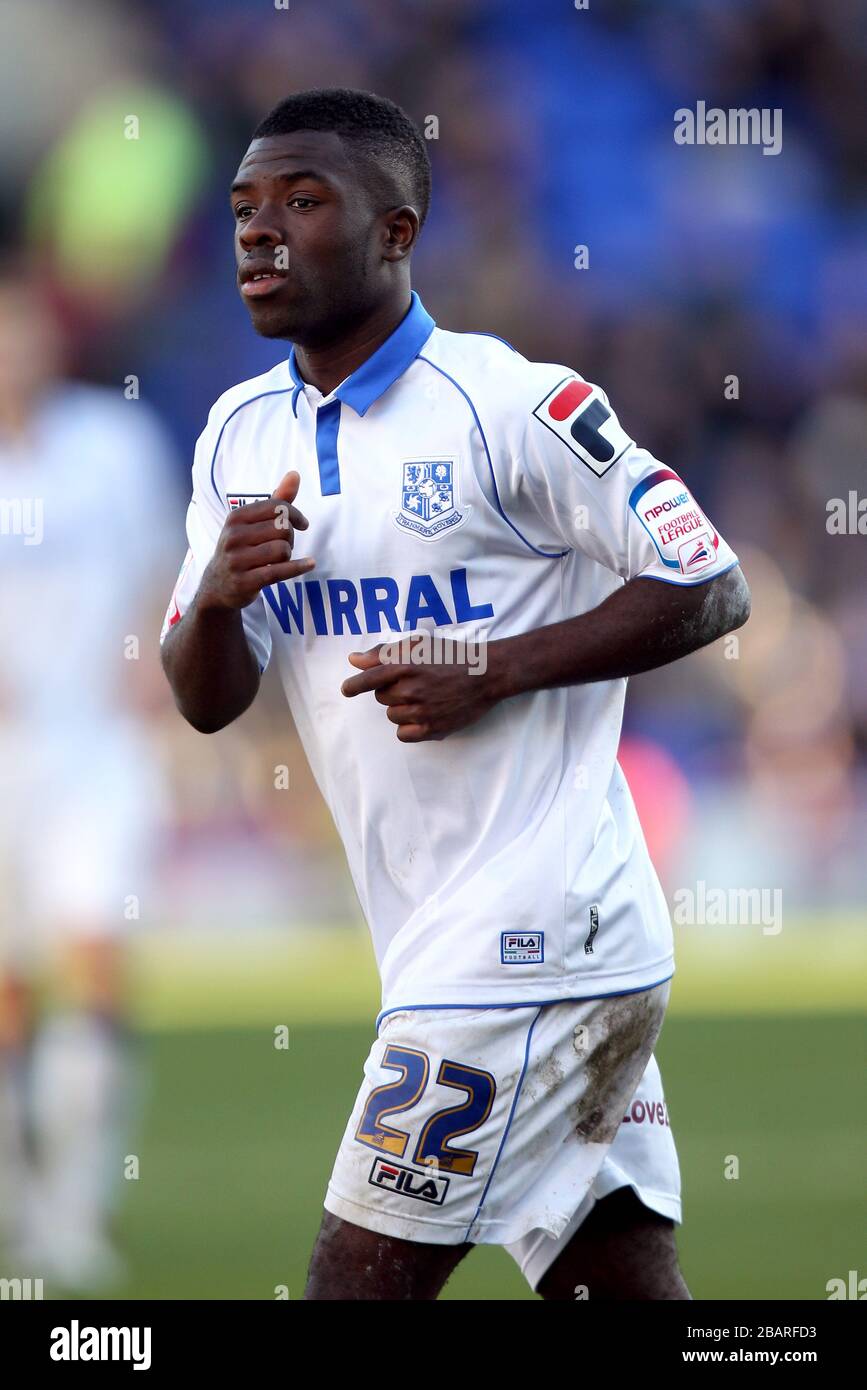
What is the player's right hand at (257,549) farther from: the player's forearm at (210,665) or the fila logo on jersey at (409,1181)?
the fila logo on jersey at (409,1181)

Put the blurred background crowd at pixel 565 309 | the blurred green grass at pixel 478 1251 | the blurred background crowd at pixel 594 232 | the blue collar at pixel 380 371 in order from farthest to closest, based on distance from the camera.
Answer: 1. the blurred background crowd at pixel 594 232
2. the blurred background crowd at pixel 565 309
3. the blurred green grass at pixel 478 1251
4. the blue collar at pixel 380 371

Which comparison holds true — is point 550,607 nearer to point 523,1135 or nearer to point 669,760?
point 523,1135

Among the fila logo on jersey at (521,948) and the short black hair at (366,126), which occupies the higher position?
the short black hair at (366,126)

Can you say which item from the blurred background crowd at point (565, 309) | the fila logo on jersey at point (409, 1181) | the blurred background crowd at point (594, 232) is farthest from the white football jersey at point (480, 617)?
the blurred background crowd at point (594, 232)

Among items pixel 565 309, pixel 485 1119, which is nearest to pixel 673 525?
pixel 485 1119

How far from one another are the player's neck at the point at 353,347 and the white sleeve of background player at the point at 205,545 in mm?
226

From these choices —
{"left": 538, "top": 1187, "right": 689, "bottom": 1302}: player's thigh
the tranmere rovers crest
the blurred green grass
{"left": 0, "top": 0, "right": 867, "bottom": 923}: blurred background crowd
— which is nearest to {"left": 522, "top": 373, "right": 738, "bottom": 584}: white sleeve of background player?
the tranmere rovers crest

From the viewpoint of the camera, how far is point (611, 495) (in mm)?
3236

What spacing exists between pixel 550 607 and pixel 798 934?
7113 mm

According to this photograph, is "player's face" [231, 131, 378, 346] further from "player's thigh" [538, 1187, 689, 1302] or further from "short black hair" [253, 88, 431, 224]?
"player's thigh" [538, 1187, 689, 1302]

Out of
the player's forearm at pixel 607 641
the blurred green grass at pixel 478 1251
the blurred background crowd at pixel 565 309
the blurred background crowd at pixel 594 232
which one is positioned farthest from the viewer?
the blurred background crowd at pixel 594 232

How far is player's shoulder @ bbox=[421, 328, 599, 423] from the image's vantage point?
327 cm

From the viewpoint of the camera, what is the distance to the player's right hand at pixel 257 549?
10.2ft
